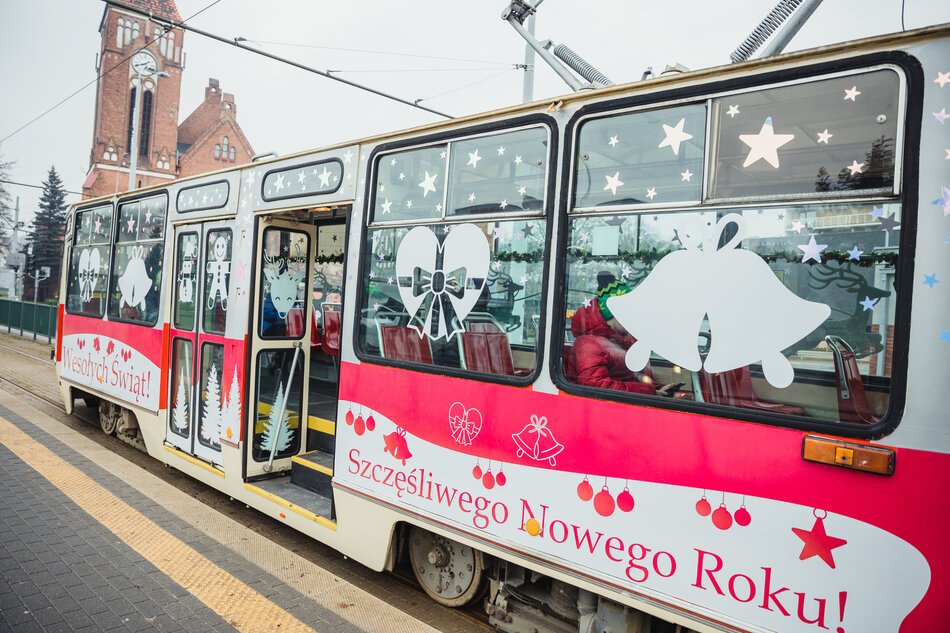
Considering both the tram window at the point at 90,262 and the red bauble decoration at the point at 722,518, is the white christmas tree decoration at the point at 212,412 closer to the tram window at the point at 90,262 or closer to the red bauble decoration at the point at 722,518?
the tram window at the point at 90,262

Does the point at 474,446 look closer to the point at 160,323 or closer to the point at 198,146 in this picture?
the point at 160,323

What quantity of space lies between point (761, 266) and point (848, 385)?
0.53 meters

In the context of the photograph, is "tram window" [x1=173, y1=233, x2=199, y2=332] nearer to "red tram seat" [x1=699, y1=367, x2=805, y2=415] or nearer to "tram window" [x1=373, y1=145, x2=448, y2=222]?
"tram window" [x1=373, y1=145, x2=448, y2=222]

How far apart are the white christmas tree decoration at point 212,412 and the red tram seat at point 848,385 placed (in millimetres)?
4707

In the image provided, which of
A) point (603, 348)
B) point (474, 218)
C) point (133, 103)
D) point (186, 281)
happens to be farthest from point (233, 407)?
point (133, 103)

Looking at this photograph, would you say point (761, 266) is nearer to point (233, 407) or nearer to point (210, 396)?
point (233, 407)

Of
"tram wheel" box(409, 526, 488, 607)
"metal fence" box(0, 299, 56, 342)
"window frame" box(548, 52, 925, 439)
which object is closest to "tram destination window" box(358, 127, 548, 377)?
"window frame" box(548, 52, 925, 439)

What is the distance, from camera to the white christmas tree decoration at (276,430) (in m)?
5.17

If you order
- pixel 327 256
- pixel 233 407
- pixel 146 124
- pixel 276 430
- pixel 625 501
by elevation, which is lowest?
pixel 276 430

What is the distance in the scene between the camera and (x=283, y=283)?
5.26 m

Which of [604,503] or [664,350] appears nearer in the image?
[664,350]

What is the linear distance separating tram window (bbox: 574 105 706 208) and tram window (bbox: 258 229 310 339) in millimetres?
3141

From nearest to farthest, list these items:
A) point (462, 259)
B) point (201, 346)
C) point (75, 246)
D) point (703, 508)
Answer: point (703, 508) → point (462, 259) → point (201, 346) → point (75, 246)

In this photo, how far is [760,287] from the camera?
2.33 m
